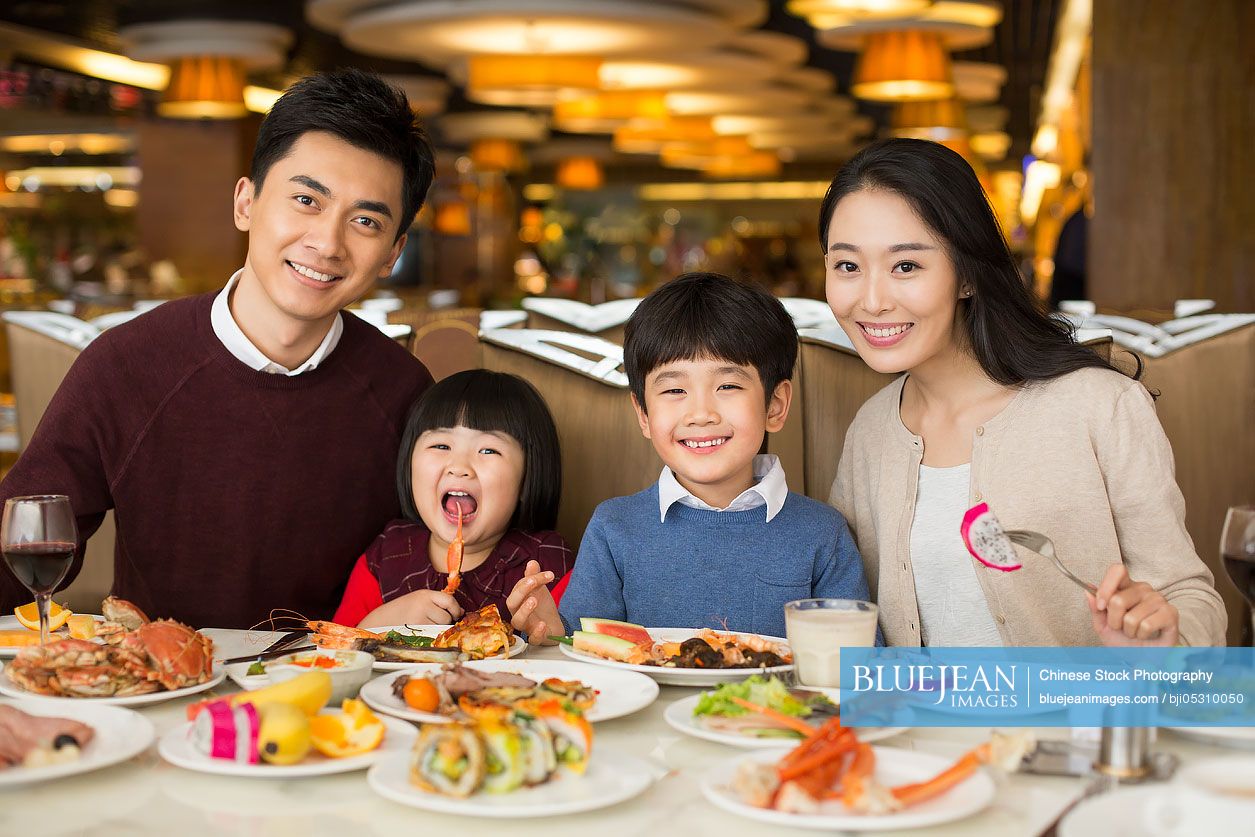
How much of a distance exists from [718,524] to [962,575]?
1.30 feet

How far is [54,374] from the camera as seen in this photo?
10.0 feet

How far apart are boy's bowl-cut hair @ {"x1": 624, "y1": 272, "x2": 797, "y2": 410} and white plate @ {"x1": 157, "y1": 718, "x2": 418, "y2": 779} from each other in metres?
0.97

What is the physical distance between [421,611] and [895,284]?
2.86ft

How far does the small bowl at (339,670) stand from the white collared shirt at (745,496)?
2.33 ft

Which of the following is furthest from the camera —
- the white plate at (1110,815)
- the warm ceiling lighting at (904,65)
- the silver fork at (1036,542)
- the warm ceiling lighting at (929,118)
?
the warm ceiling lighting at (929,118)

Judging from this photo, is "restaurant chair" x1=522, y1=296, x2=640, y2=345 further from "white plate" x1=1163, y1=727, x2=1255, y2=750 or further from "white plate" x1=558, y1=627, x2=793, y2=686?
"white plate" x1=1163, y1=727, x2=1255, y2=750

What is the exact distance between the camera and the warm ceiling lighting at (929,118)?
10445 mm

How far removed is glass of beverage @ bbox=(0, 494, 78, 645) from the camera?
1.54 m

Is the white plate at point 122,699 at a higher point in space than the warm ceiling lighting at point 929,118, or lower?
lower

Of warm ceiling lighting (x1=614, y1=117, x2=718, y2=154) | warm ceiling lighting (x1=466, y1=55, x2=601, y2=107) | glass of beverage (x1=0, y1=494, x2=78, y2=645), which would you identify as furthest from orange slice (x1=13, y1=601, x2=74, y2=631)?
warm ceiling lighting (x1=614, y1=117, x2=718, y2=154)

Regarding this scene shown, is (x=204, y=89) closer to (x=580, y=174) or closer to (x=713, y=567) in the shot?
(x=713, y=567)

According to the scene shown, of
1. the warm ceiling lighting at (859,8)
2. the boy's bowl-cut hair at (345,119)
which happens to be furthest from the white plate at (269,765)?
the warm ceiling lighting at (859,8)

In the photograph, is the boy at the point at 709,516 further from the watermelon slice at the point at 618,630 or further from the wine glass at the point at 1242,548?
the wine glass at the point at 1242,548

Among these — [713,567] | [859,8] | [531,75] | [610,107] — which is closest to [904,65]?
[859,8]
